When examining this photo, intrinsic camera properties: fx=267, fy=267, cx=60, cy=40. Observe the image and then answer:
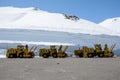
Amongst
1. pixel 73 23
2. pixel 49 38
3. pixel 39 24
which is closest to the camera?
pixel 49 38

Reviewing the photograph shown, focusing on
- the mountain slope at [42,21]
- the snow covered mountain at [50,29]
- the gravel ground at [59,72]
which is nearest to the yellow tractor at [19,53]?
the gravel ground at [59,72]

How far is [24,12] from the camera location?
106188 millimetres

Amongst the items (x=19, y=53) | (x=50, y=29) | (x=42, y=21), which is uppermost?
(x=42, y=21)

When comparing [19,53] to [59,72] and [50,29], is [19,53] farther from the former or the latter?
[50,29]

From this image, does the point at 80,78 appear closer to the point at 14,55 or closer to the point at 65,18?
the point at 14,55

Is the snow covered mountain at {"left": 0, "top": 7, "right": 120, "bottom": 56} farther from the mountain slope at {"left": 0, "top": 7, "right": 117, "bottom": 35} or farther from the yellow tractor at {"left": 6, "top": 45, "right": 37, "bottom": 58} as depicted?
the yellow tractor at {"left": 6, "top": 45, "right": 37, "bottom": 58}

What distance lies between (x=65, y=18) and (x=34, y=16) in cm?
1196

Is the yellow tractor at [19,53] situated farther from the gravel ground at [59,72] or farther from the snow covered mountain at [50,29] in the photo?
the snow covered mountain at [50,29]

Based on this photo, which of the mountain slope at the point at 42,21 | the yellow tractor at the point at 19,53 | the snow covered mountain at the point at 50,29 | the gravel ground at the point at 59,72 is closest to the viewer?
the gravel ground at the point at 59,72

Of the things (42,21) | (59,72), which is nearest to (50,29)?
(42,21)

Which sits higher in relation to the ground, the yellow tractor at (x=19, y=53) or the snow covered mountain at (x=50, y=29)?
the snow covered mountain at (x=50, y=29)

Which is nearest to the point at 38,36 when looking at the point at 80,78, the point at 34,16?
the point at 34,16

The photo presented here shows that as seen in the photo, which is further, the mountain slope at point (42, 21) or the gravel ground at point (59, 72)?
the mountain slope at point (42, 21)

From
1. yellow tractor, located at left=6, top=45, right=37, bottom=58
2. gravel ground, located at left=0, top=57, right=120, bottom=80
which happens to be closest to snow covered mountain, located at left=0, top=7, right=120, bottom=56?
yellow tractor, located at left=6, top=45, right=37, bottom=58
